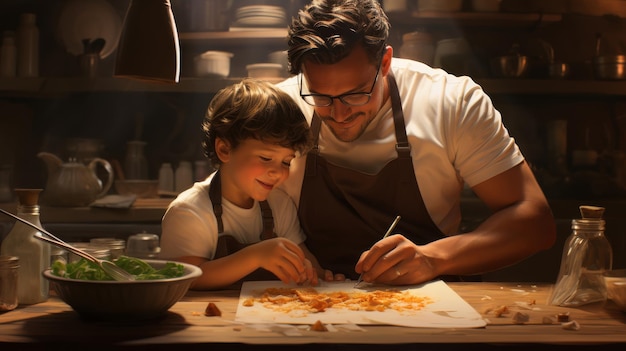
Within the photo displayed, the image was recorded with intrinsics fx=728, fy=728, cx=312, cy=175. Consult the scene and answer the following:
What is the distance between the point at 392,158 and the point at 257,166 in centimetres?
45

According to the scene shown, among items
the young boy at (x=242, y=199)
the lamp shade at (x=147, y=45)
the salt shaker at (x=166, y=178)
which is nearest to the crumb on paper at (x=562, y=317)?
the young boy at (x=242, y=199)

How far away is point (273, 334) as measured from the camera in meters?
1.30

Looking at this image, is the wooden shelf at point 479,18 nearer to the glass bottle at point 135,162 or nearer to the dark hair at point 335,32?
the glass bottle at point 135,162

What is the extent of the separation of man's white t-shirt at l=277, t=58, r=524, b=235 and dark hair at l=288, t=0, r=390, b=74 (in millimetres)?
235

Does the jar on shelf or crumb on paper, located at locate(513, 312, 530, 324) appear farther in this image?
the jar on shelf

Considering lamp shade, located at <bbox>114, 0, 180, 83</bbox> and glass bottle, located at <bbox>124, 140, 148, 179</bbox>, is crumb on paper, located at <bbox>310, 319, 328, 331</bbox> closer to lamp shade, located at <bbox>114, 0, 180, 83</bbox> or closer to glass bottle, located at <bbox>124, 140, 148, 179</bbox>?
lamp shade, located at <bbox>114, 0, 180, 83</bbox>

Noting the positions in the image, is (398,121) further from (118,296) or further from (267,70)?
(267,70)

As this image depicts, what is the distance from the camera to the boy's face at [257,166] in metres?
1.93

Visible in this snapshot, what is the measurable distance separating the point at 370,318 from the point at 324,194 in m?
0.80

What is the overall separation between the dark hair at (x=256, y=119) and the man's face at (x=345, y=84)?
0.09 meters

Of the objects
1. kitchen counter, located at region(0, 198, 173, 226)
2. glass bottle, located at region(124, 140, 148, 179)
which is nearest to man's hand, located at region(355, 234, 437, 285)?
kitchen counter, located at region(0, 198, 173, 226)

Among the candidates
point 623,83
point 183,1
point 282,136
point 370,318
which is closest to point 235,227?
point 282,136

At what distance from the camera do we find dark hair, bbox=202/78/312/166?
1.93 meters

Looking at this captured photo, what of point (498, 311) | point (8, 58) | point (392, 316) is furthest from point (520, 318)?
point (8, 58)
